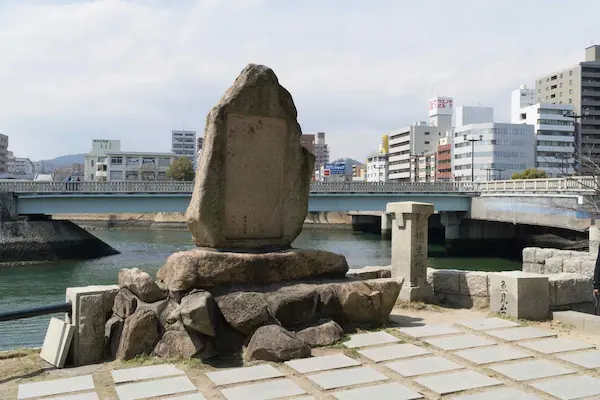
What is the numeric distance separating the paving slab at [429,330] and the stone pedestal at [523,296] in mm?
1233

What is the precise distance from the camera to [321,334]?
257 inches

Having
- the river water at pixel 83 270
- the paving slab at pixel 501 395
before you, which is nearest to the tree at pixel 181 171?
the river water at pixel 83 270

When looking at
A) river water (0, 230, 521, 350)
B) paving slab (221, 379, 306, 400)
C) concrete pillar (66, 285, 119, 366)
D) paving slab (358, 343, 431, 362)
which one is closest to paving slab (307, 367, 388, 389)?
paving slab (221, 379, 306, 400)

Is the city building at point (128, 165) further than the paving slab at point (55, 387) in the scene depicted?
Yes

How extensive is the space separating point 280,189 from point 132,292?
254 cm

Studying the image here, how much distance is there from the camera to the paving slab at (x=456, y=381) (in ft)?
16.5

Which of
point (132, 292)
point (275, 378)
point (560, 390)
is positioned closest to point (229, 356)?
point (275, 378)

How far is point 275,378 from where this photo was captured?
208 inches

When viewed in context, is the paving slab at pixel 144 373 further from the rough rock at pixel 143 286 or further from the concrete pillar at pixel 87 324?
the rough rock at pixel 143 286

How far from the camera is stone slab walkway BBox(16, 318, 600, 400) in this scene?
4.88m

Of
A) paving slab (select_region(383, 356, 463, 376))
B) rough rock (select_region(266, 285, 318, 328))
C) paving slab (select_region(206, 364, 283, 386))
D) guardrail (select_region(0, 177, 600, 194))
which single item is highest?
guardrail (select_region(0, 177, 600, 194))

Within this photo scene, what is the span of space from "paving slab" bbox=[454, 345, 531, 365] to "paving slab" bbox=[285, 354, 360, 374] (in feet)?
4.12

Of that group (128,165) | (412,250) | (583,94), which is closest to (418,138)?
(583,94)

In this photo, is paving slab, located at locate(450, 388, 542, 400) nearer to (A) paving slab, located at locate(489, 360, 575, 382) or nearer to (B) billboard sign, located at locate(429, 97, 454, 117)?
(A) paving slab, located at locate(489, 360, 575, 382)
